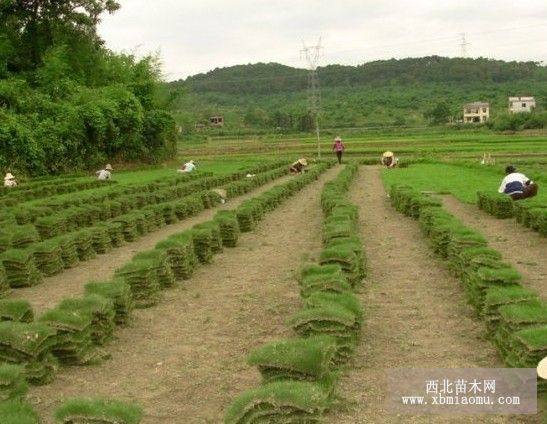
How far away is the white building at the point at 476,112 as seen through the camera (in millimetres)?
115625

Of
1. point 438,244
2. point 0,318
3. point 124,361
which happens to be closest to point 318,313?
point 124,361

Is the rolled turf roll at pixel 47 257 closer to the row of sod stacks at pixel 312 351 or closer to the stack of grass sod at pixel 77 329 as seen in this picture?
the stack of grass sod at pixel 77 329

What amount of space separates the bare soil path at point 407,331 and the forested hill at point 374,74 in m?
156

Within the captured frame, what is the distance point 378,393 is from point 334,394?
0.48 meters

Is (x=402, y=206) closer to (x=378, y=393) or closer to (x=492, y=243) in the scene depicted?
(x=492, y=243)

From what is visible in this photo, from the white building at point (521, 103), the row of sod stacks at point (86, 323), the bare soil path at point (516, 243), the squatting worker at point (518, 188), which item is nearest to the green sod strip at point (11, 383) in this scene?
the row of sod stacks at point (86, 323)

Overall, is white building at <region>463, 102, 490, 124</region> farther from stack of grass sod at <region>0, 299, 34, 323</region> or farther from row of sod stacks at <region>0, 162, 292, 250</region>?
stack of grass sod at <region>0, 299, 34, 323</region>

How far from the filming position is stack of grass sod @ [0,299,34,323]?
9395mm

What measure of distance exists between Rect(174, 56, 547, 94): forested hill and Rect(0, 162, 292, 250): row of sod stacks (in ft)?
470

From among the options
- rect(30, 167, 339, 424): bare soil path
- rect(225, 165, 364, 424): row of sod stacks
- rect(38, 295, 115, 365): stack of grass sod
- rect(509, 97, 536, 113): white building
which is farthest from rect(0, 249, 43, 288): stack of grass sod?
rect(509, 97, 536, 113): white building

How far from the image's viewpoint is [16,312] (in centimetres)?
944

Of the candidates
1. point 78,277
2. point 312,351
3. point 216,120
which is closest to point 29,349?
point 312,351

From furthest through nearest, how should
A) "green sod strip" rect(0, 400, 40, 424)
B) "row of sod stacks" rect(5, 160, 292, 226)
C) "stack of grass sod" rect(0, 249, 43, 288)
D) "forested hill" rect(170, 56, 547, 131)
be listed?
1. "forested hill" rect(170, 56, 547, 131)
2. "row of sod stacks" rect(5, 160, 292, 226)
3. "stack of grass sod" rect(0, 249, 43, 288)
4. "green sod strip" rect(0, 400, 40, 424)

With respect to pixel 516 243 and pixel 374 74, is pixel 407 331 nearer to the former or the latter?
pixel 516 243
